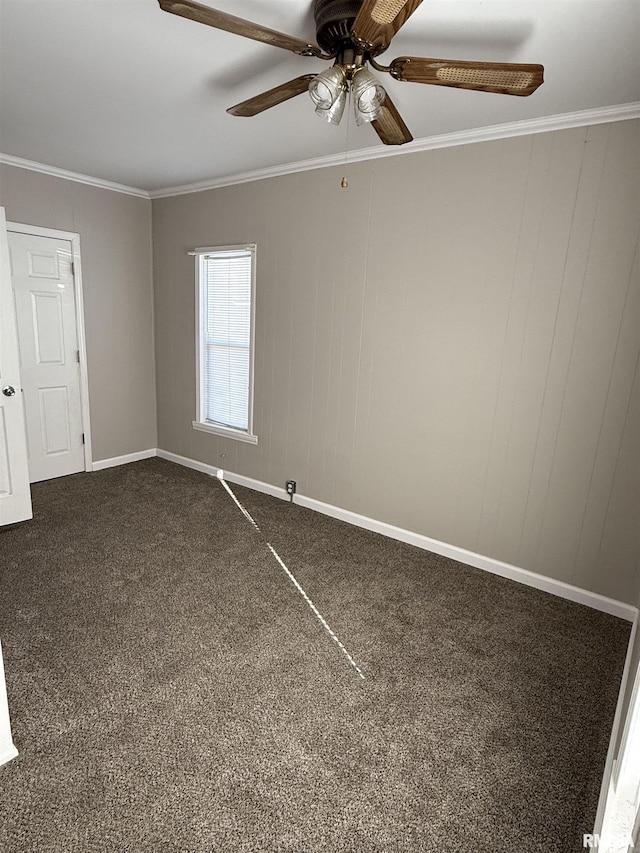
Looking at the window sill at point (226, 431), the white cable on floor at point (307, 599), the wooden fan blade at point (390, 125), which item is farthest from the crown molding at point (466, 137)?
the white cable on floor at point (307, 599)

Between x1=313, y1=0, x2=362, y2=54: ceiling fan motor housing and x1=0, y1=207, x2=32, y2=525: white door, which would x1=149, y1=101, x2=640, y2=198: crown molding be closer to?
x1=313, y1=0, x2=362, y2=54: ceiling fan motor housing

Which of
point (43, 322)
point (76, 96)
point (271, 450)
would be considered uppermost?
point (76, 96)

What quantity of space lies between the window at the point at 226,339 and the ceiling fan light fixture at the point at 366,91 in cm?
229

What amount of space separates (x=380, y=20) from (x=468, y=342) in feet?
6.05

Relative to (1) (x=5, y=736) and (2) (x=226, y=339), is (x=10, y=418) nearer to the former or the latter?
(2) (x=226, y=339)

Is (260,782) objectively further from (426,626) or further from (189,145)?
(189,145)

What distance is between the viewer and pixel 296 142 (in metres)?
2.97

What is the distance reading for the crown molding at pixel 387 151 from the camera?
232cm

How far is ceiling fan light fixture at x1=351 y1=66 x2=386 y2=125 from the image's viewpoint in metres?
1.54

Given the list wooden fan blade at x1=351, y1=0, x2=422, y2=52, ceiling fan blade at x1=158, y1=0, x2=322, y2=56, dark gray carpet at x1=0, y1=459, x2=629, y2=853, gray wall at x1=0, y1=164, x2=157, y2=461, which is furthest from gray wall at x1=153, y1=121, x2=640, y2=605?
ceiling fan blade at x1=158, y1=0, x2=322, y2=56

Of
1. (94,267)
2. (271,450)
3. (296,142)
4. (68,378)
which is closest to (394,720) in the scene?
(271,450)

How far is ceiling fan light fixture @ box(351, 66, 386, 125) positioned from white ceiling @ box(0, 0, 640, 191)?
0.37 m

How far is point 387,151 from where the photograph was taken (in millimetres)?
2980

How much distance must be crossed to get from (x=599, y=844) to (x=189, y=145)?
3.88 m
